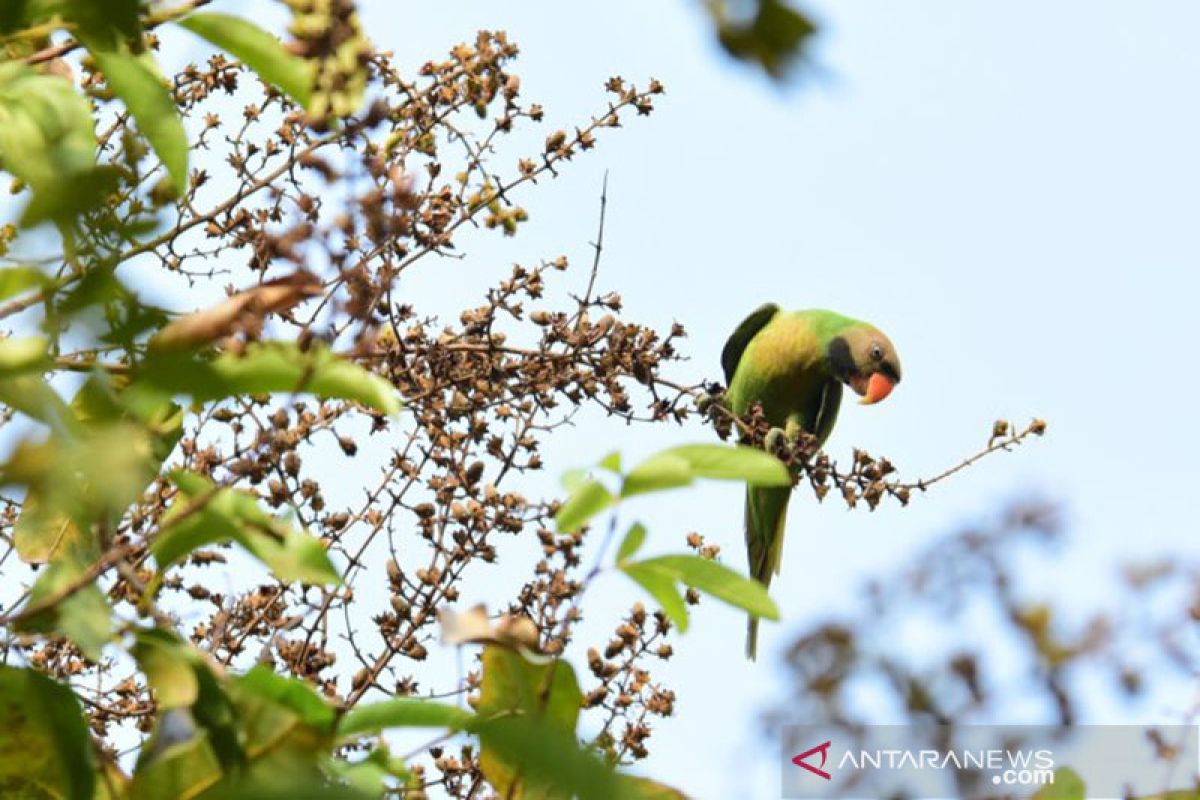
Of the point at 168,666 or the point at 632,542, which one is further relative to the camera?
the point at 632,542

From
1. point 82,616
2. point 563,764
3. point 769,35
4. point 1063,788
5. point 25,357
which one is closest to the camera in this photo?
point 769,35

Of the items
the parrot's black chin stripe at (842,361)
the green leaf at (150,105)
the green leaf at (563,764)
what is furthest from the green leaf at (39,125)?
the parrot's black chin stripe at (842,361)

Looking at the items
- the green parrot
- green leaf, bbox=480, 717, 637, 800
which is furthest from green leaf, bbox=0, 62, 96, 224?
the green parrot

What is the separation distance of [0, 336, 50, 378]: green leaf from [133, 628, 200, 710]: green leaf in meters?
0.26

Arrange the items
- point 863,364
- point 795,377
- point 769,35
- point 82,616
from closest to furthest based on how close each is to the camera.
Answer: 1. point 769,35
2. point 82,616
3. point 795,377
4. point 863,364

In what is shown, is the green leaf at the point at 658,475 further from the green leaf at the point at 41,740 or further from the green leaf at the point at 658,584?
the green leaf at the point at 41,740

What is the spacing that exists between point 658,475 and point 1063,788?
0.37 m

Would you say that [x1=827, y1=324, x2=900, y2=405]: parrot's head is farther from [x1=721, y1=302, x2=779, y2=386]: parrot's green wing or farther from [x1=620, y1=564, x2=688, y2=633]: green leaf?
[x1=620, y1=564, x2=688, y2=633]: green leaf

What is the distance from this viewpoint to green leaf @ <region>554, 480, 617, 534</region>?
1043 mm

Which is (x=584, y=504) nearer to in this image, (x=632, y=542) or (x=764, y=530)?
(x=632, y=542)

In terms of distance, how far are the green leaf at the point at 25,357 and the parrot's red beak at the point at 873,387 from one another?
436cm

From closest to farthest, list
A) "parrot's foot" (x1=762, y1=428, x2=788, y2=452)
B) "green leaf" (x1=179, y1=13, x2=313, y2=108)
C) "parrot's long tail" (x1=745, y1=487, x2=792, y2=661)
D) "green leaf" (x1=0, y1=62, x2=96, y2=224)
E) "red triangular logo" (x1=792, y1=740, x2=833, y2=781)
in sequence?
"green leaf" (x1=0, y1=62, x2=96, y2=224) → "red triangular logo" (x1=792, y1=740, x2=833, y2=781) → "green leaf" (x1=179, y1=13, x2=313, y2=108) → "parrot's foot" (x1=762, y1=428, x2=788, y2=452) → "parrot's long tail" (x1=745, y1=487, x2=792, y2=661)

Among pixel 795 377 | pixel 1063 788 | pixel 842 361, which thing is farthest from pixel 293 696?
pixel 842 361

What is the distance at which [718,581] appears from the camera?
1.09 metres
